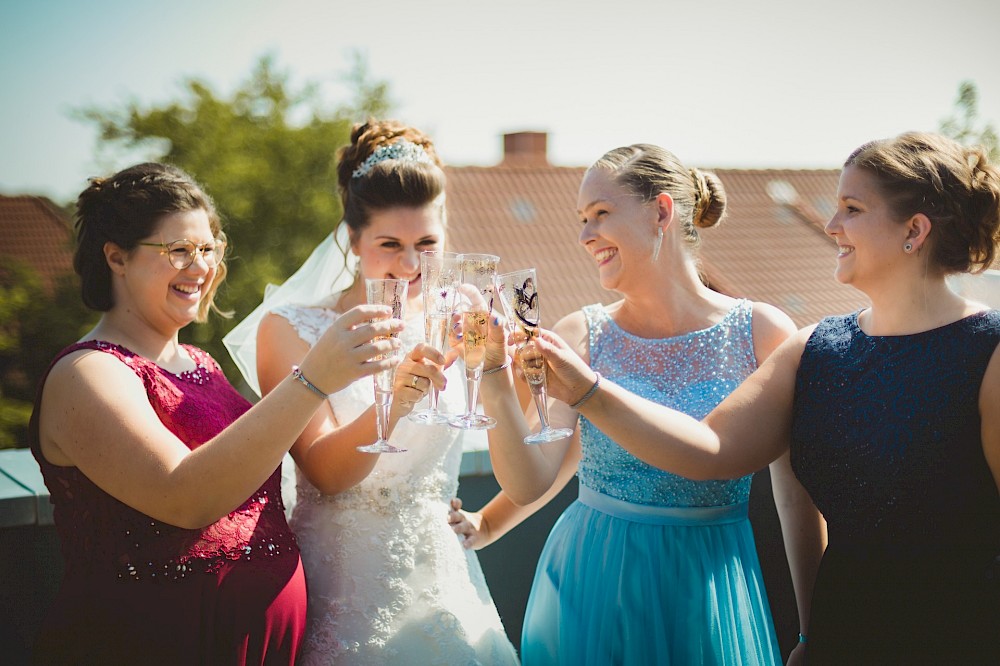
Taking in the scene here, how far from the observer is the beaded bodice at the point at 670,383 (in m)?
2.44

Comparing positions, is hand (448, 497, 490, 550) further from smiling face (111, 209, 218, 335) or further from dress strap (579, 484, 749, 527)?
smiling face (111, 209, 218, 335)

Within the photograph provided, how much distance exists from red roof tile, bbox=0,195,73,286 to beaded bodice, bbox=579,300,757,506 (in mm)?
27042

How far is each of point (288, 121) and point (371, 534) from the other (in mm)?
29041


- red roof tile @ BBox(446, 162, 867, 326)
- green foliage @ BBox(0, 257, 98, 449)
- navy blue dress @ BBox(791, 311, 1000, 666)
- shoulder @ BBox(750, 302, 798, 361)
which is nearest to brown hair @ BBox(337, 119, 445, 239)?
shoulder @ BBox(750, 302, 798, 361)

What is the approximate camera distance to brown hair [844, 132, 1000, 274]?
2014 millimetres

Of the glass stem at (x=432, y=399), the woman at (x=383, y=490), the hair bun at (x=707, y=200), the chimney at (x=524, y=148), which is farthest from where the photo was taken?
the chimney at (x=524, y=148)

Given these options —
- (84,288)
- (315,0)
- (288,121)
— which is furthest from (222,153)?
(84,288)

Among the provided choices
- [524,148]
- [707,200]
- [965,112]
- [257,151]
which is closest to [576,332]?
[707,200]

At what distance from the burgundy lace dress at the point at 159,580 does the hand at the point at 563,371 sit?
88 centimetres

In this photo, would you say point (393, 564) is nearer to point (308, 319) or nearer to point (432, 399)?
point (432, 399)

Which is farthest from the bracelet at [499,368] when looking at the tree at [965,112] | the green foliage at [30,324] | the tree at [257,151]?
the tree at [257,151]

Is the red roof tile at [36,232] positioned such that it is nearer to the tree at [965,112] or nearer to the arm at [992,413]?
the tree at [965,112]

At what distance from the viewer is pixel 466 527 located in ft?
8.61

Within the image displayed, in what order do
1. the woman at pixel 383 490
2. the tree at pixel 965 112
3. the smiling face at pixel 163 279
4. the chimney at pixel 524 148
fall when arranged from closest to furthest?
the smiling face at pixel 163 279
the woman at pixel 383 490
the tree at pixel 965 112
the chimney at pixel 524 148
